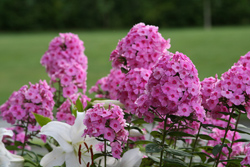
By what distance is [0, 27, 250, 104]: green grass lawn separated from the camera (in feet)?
37.1

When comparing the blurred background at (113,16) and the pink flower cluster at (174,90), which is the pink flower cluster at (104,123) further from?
the blurred background at (113,16)

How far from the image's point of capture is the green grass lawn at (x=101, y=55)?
1131cm

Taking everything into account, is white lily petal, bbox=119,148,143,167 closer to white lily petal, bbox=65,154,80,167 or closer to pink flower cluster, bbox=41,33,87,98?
white lily petal, bbox=65,154,80,167

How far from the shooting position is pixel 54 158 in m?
1.43

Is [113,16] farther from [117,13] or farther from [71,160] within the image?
[71,160]

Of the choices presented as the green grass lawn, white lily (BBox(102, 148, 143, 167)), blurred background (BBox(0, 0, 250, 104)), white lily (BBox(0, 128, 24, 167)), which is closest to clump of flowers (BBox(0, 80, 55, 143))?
white lily (BBox(0, 128, 24, 167))

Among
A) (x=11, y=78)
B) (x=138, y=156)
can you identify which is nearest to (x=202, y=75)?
(x=11, y=78)

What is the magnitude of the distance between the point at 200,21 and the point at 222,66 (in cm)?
1855

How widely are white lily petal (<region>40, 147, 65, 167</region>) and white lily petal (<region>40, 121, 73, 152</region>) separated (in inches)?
1.7

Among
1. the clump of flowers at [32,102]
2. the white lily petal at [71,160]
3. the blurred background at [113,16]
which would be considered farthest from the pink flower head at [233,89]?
the blurred background at [113,16]

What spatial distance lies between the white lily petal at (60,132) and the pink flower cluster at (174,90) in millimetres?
255

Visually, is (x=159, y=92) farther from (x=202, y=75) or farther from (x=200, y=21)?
(x=200, y=21)

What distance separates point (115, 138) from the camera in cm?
129

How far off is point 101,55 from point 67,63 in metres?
12.8
